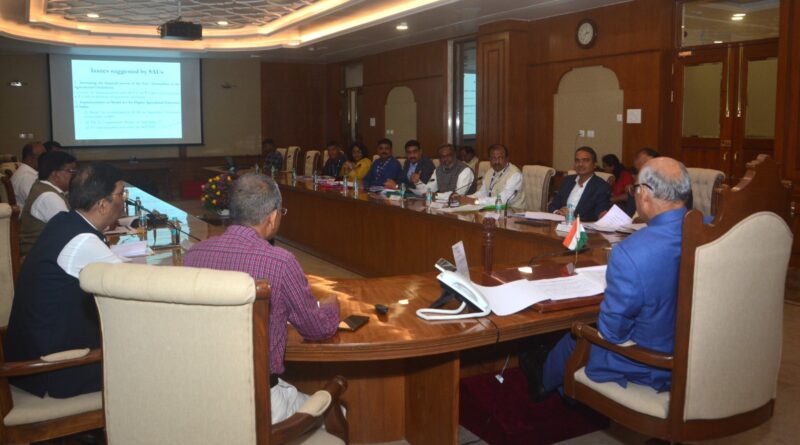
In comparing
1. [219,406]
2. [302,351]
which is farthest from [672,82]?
[219,406]

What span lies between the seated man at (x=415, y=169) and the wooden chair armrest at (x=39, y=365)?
17.8 ft

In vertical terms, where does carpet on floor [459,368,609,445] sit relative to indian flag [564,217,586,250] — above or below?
below

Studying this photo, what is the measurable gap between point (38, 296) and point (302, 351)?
91 centimetres

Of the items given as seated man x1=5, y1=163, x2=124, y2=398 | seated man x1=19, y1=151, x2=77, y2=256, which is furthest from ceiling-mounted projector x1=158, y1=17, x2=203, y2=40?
seated man x1=5, y1=163, x2=124, y2=398

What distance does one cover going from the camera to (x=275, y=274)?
193 centimetres

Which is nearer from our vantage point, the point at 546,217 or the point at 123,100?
the point at 546,217

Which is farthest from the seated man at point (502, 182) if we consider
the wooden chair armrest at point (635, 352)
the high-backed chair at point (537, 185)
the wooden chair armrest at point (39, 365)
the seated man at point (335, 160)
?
the wooden chair armrest at point (39, 365)

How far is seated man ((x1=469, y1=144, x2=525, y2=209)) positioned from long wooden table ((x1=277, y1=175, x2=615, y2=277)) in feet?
2.40

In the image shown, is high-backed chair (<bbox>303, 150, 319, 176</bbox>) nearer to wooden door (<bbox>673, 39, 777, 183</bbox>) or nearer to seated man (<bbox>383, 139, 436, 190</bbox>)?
seated man (<bbox>383, 139, 436, 190</bbox>)

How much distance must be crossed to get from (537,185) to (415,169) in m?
2.08

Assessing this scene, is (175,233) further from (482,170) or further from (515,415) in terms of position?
(482,170)

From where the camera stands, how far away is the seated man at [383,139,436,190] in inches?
296

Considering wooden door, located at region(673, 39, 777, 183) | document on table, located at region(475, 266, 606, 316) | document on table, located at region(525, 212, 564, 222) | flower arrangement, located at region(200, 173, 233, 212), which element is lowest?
document on table, located at region(475, 266, 606, 316)

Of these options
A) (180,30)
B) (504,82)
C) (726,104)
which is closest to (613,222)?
(726,104)
